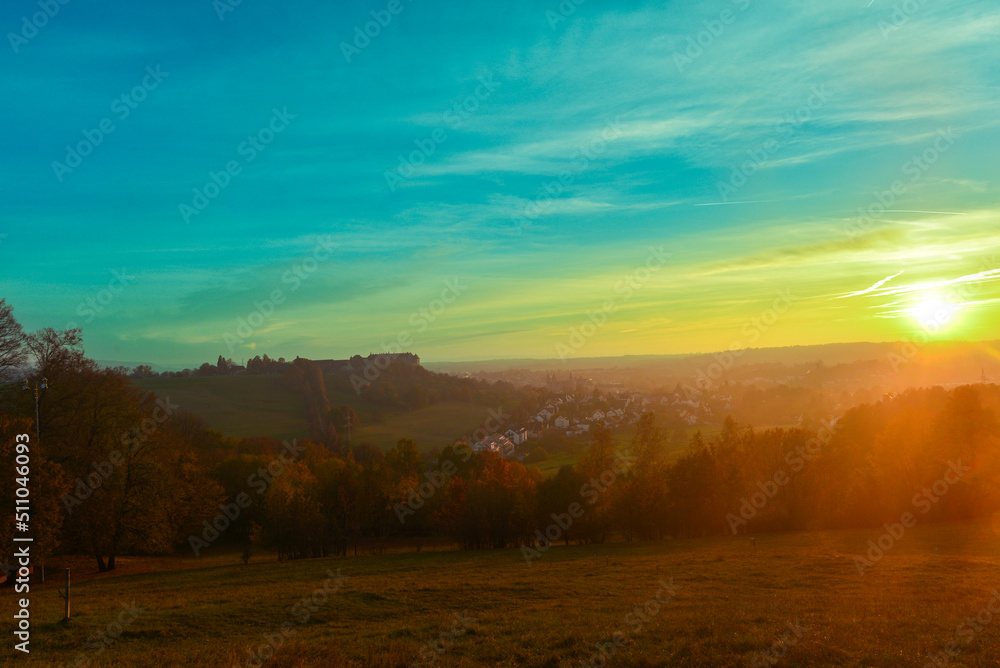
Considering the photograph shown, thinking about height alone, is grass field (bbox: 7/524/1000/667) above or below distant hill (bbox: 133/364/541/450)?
below

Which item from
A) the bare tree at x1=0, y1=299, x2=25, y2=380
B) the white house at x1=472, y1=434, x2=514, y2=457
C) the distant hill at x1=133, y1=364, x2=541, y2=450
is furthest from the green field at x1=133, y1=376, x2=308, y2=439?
the bare tree at x1=0, y1=299, x2=25, y2=380

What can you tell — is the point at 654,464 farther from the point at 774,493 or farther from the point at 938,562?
the point at 938,562

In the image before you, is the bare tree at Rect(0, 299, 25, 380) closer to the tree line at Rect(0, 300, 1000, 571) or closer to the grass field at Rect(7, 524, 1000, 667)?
the tree line at Rect(0, 300, 1000, 571)

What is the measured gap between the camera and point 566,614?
16.9 m

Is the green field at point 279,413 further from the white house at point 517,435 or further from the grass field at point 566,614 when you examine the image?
the grass field at point 566,614

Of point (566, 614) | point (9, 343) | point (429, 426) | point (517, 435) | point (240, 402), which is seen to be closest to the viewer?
point (566, 614)

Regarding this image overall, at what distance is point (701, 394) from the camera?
166 meters

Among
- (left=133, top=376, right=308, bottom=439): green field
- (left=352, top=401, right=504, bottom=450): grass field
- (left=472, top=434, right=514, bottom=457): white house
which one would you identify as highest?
(left=133, top=376, right=308, bottom=439): green field

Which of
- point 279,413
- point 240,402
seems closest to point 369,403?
point 279,413

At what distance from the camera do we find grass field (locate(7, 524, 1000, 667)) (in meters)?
12.5

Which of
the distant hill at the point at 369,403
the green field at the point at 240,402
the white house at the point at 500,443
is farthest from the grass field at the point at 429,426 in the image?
the green field at the point at 240,402

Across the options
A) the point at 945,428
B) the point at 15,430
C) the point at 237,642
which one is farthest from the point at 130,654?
the point at 945,428

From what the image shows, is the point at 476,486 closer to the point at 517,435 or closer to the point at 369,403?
the point at 517,435

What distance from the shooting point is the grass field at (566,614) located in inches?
492
